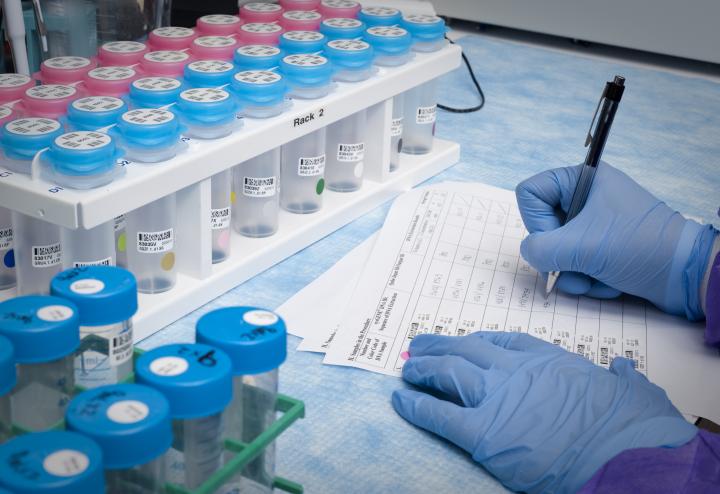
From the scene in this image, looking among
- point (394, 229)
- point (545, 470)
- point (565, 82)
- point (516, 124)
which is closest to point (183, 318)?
point (394, 229)

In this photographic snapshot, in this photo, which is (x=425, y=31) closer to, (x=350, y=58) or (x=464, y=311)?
(x=350, y=58)

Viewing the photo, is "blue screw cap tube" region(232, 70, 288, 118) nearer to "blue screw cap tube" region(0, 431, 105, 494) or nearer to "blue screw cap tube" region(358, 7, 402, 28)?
"blue screw cap tube" region(358, 7, 402, 28)

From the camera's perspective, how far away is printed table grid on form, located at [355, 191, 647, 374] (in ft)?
3.76

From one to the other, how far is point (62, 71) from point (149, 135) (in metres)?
0.24

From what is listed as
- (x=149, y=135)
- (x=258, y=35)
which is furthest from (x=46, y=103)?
(x=258, y=35)

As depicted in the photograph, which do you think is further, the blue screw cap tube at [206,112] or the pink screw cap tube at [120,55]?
the pink screw cap tube at [120,55]

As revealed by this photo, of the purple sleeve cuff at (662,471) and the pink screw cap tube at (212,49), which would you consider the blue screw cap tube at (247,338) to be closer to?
the purple sleeve cuff at (662,471)

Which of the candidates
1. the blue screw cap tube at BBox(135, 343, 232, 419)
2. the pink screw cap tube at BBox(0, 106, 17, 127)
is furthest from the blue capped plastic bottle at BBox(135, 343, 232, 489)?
the pink screw cap tube at BBox(0, 106, 17, 127)

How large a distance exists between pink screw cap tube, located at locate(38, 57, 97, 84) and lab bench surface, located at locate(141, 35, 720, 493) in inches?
14.2

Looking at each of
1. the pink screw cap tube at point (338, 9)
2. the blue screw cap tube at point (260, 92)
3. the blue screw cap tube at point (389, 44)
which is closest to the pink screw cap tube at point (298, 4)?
the pink screw cap tube at point (338, 9)

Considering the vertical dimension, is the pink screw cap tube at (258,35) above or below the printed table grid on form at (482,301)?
above

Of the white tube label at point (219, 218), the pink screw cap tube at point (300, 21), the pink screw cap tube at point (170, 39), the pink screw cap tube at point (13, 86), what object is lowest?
the white tube label at point (219, 218)

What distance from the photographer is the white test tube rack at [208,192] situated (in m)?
1.00

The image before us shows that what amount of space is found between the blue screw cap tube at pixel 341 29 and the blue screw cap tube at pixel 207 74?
0.25 meters
